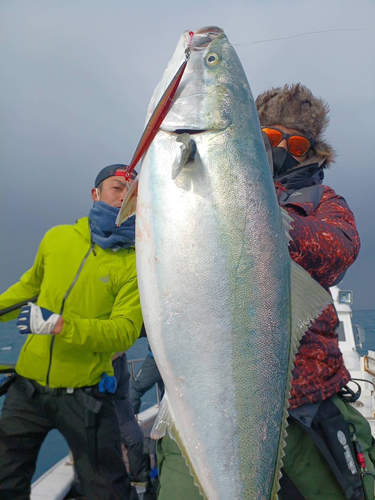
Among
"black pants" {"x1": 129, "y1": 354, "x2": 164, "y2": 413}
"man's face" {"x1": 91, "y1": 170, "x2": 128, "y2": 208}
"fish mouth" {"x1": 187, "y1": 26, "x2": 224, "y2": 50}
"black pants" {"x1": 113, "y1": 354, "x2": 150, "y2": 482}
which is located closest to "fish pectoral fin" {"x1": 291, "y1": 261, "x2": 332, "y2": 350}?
"fish mouth" {"x1": 187, "y1": 26, "x2": 224, "y2": 50}

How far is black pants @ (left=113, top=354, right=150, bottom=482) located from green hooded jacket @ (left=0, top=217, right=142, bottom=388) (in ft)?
3.06

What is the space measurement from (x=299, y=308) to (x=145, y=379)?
15.9 ft

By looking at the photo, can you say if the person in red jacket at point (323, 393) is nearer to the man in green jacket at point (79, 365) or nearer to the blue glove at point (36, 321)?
the man in green jacket at point (79, 365)

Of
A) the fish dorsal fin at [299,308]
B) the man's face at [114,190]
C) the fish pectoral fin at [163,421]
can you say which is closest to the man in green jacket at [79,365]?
the man's face at [114,190]

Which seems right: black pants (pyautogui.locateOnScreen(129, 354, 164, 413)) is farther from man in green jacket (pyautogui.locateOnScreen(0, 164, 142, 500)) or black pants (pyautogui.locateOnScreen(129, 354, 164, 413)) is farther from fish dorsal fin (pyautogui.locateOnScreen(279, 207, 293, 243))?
fish dorsal fin (pyautogui.locateOnScreen(279, 207, 293, 243))

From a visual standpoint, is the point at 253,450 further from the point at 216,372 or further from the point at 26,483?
the point at 26,483

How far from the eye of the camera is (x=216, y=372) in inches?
42.7

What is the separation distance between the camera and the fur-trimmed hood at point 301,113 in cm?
199

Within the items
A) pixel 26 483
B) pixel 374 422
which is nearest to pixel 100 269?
pixel 26 483

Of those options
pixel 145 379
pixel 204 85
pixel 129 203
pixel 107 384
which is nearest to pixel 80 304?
pixel 107 384

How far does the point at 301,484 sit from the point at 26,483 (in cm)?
217

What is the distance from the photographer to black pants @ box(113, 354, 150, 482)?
12.5 feet

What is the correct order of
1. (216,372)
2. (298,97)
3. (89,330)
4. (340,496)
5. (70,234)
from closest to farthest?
1. (216,372)
2. (340,496)
3. (298,97)
4. (89,330)
5. (70,234)

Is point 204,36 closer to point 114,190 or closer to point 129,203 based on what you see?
point 129,203
